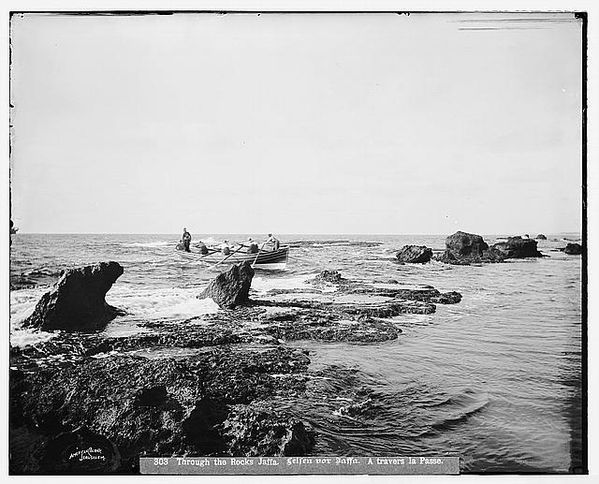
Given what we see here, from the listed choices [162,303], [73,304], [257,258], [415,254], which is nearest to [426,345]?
[415,254]

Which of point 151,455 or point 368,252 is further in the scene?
point 368,252

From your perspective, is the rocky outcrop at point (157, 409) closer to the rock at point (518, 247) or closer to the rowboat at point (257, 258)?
the rowboat at point (257, 258)

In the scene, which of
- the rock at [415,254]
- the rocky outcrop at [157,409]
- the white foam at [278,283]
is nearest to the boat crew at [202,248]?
the white foam at [278,283]

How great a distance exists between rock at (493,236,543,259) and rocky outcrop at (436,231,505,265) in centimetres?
3

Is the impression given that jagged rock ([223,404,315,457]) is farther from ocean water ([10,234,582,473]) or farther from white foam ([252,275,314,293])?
white foam ([252,275,314,293])

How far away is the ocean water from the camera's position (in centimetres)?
244

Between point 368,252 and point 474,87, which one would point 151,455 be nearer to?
point 368,252

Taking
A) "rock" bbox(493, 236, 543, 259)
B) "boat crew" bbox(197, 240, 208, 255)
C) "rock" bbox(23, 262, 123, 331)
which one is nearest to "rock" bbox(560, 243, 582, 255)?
"rock" bbox(493, 236, 543, 259)

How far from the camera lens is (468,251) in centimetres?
258

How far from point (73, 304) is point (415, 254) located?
1.47 m

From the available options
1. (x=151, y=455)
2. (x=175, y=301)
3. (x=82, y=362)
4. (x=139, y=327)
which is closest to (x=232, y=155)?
(x=175, y=301)

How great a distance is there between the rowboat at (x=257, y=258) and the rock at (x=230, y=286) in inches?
1.0

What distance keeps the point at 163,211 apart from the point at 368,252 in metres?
0.91

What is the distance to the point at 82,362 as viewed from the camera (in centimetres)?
249
